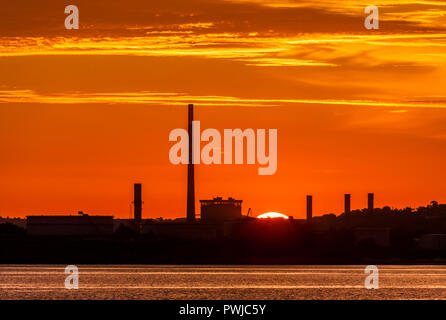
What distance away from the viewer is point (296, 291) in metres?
111

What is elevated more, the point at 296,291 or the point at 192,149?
the point at 192,149
